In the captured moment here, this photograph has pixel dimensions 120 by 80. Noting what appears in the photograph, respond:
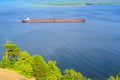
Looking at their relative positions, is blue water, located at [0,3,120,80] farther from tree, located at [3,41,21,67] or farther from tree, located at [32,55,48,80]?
tree, located at [32,55,48,80]

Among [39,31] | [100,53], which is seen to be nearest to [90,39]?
[100,53]

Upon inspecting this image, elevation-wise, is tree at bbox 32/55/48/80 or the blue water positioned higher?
tree at bbox 32/55/48/80

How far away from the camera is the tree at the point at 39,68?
33750 millimetres

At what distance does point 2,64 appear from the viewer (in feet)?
125

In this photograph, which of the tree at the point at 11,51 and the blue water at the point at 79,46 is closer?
the tree at the point at 11,51

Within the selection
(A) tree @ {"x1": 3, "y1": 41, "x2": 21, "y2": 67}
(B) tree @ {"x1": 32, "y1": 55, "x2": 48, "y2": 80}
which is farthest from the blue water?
(B) tree @ {"x1": 32, "y1": 55, "x2": 48, "y2": 80}

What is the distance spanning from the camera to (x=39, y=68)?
3425cm

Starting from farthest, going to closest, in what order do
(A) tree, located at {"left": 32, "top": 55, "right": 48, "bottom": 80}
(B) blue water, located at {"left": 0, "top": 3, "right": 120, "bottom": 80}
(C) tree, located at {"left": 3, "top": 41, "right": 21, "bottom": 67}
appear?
(B) blue water, located at {"left": 0, "top": 3, "right": 120, "bottom": 80} → (C) tree, located at {"left": 3, "top": 41, "right": 21, "bottom": 67} → (A) tree, located at {"left": 32, "top": 55, "right": 48, "bottom": 80}

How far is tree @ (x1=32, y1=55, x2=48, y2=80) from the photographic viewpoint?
33750mm

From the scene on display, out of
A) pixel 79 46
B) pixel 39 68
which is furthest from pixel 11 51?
pixel 79 46

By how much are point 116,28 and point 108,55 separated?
35.9 metres

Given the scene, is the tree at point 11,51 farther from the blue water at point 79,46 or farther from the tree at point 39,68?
the blue water at point 79,46

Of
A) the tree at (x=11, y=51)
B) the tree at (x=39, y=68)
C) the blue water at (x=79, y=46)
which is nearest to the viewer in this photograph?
the tree at (x=39, y=68)

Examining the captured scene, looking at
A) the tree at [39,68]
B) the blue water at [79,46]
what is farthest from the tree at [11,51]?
the blue water at [79,46]
